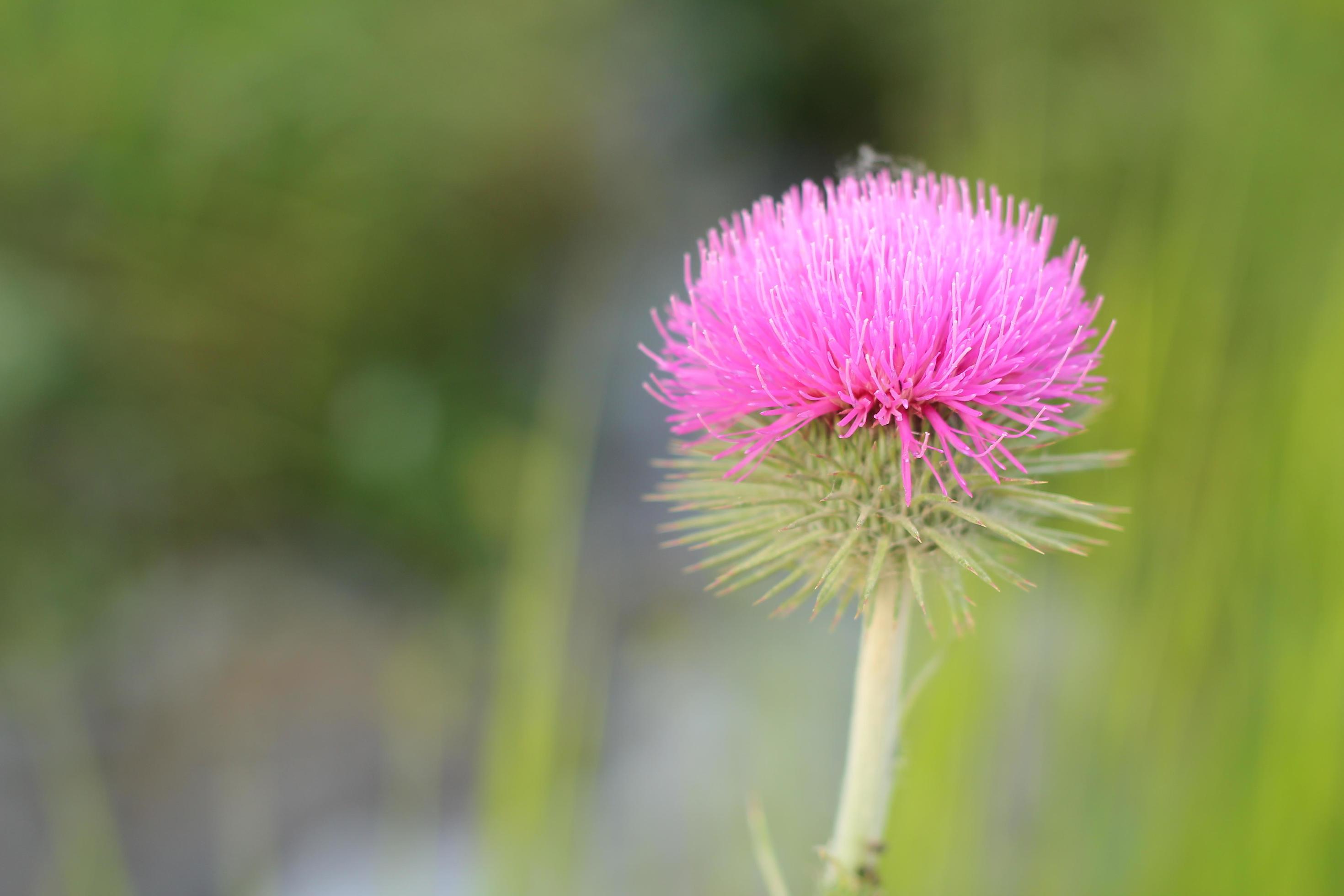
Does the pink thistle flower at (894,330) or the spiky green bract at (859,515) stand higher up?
the pink thistle flower at (894,330)

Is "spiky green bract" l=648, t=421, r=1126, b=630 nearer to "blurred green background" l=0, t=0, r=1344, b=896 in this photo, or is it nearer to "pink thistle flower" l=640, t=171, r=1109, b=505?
"pink thistle flower" l=640, t=171, r=1109, b=505

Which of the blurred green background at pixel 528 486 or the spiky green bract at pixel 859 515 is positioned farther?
the blurred green background at pixel 528 486

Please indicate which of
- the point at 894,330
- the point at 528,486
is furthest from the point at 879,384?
the point at 528,486

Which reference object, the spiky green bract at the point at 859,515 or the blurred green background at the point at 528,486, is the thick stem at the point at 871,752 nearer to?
the spiky green bract at the point at 859,515

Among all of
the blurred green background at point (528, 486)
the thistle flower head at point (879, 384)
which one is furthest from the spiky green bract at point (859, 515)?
the blurred green background at point (528, 486)

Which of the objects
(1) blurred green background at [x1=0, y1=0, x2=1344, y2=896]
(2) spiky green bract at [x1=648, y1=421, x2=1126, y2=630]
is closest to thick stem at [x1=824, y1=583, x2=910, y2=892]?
(2) spiky green bract at [x1=648, y1=421, x2=1126, y2=630]

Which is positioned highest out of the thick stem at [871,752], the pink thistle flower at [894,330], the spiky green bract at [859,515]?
the pink thistle flower at [894,330]
